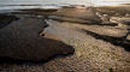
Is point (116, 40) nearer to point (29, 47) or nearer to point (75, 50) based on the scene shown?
point (75, 50)

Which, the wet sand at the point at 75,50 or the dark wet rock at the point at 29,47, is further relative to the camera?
the dark wet rock at the point at 29,47

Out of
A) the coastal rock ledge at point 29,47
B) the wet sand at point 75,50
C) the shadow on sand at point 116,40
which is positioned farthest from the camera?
the shadow on sand at point 116,40

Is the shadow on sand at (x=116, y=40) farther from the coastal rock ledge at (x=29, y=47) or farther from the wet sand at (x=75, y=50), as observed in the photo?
the coastal rock ledge at (x=29, y=47)

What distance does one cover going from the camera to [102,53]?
18.5 feet

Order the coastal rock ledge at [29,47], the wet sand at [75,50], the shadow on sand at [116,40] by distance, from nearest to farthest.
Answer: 1. the wet sand at [75,50]
2. the coastal rock ledge at [29,47]
3. the shadow on sand at [116,40]

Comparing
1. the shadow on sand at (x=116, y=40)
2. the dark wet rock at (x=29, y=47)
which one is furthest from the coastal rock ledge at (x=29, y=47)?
the shadow on sand at (x=116, y=40)

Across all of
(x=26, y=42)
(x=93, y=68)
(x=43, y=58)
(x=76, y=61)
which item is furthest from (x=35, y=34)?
(x=93, y=68)

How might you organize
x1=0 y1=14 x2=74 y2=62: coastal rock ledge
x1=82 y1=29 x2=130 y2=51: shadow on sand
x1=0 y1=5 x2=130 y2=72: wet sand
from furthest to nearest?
1. x1=82 y1=29 x2=130 y2=51: shadow on sand
2. x1=0 y1=14 x2=74 y2=62: coastal rock ledge
3. x1=0 y1=5 x2=130 y2=72: wet sand

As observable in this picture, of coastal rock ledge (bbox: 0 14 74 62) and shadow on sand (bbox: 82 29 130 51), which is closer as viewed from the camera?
coastal rock ledge (bbox: 0 14 74 62)

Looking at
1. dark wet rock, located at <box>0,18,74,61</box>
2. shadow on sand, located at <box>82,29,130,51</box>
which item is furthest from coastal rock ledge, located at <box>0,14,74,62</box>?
shadow on sand, located at <box>82,29,130,51</box>

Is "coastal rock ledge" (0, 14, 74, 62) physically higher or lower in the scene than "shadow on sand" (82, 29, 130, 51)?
higher

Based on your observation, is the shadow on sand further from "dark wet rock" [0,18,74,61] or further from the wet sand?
"dark wet rock" [0,18,74,61]

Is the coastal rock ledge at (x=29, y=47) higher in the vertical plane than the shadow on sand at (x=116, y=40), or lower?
higher

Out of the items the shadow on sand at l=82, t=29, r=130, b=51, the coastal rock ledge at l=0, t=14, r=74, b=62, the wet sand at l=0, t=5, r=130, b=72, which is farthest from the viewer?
the shadow on sand at l=82, t=29, r=130, b=51
